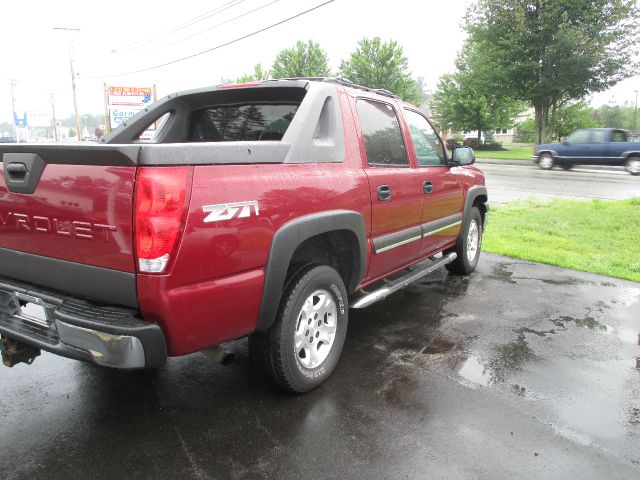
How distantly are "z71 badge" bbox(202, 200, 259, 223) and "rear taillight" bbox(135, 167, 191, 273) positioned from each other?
13 centimetres

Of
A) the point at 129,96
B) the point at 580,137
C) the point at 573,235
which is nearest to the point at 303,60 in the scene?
the point at 580,137

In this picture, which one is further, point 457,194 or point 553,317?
point 457,194

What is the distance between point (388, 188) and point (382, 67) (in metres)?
46.6

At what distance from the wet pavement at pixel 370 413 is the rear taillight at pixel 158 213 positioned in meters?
1.03

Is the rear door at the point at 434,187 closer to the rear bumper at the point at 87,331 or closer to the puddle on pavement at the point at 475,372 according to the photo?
the puddle on pavement at the point at 475,372

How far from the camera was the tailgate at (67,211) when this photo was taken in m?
2.15

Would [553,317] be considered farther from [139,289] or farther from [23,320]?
[23,320]

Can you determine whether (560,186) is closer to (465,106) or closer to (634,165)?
(634,165)

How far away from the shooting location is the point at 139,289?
7.15 ft

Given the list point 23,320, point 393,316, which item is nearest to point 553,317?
point 393,316

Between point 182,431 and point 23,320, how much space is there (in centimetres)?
101

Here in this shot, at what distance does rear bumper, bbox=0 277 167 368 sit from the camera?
2.15 metres

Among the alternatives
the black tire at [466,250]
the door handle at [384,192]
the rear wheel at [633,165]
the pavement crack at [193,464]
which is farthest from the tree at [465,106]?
the pavement crack at [193,464]

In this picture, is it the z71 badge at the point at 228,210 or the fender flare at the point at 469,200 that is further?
the fender flare at the point at 469,200
